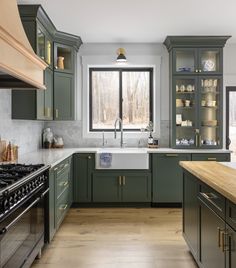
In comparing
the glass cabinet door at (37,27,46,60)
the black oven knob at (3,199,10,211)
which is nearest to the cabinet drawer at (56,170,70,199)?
the glass cabinet door at (37,27,46,60)

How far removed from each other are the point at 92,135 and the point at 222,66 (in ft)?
7.58

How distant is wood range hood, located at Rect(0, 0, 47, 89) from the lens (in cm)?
210

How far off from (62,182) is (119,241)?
3.23ft

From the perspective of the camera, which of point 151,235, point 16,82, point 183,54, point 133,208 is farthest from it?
point 183,54

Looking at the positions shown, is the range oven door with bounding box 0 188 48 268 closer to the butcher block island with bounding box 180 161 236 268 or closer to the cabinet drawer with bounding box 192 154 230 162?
the butcher block island with bounding box 180 161 236 268

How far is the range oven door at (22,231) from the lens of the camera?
2.11 metres

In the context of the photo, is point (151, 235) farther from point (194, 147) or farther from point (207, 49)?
point (207, 49)

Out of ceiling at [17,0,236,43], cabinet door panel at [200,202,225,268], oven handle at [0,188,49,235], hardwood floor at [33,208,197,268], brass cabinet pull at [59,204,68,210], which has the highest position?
ceiling at [17,0,236,43]

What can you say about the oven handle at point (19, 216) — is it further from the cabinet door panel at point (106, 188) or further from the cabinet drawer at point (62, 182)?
A: the cabinet door panel at point (106, 188)

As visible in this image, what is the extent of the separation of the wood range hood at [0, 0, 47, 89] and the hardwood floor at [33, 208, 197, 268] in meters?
1.63

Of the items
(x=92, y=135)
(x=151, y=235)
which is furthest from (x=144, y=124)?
(x=151, y=235)

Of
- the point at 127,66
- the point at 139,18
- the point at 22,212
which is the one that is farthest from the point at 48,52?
the point at 22,212

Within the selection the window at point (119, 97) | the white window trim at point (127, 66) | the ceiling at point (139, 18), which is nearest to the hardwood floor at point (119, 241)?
the white window trim at point (127, 66)

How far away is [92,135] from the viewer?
573cm
